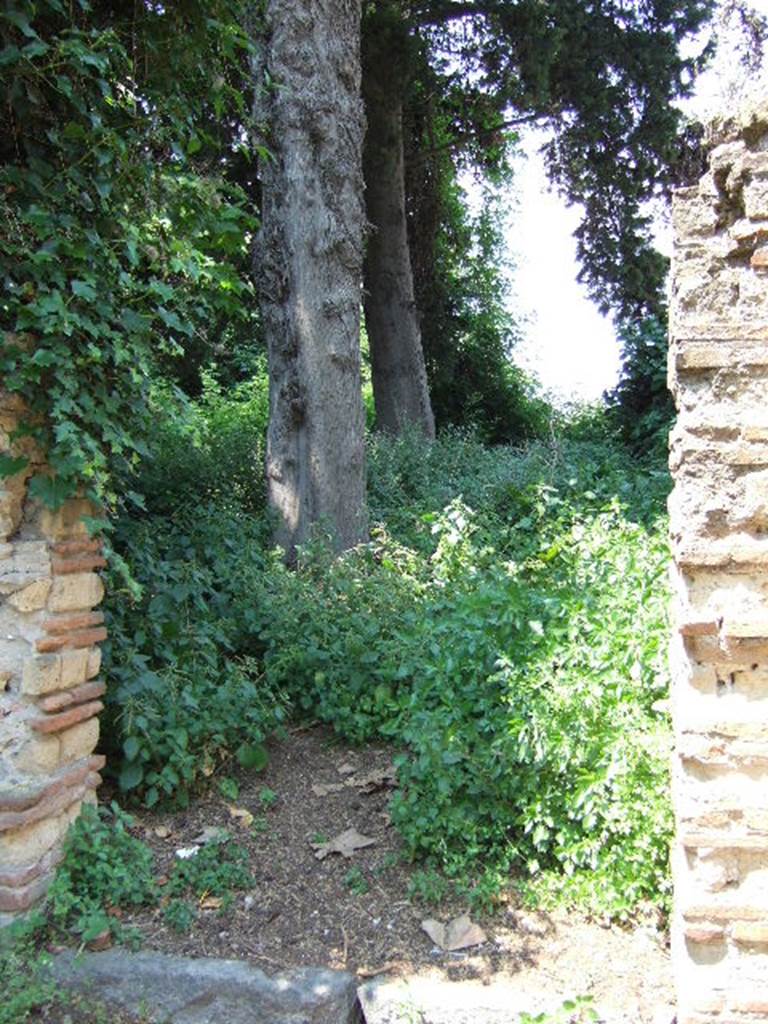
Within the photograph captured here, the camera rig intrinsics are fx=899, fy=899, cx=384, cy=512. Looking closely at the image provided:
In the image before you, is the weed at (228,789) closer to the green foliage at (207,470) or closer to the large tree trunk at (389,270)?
the green foliage at (207,470)

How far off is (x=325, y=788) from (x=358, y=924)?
0.98 m

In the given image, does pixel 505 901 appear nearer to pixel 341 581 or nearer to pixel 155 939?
pixel 155 939

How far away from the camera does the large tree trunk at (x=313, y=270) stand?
7164 mm

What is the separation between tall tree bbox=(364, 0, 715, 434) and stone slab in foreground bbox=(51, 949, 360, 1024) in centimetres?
851

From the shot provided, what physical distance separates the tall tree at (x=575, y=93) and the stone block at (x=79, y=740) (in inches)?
306

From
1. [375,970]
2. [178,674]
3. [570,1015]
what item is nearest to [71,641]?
[178,674]

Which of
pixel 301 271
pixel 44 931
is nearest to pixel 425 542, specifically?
pixel 301 271

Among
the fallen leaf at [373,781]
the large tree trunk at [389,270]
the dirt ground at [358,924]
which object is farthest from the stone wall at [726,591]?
the large tree trunk at [389,270]

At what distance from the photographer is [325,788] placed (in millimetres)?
4453

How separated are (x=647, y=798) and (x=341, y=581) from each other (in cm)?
278

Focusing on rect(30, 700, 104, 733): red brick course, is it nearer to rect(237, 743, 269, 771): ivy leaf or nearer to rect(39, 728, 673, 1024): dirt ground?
rect(39, 728, 673, 1024): dirt ground

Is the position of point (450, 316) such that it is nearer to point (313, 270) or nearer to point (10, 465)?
point (313, 270)

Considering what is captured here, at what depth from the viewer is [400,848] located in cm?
391

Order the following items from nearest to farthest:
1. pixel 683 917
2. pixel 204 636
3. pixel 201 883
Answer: pixel 683 917
pixel 201 883
pixel 204 636
